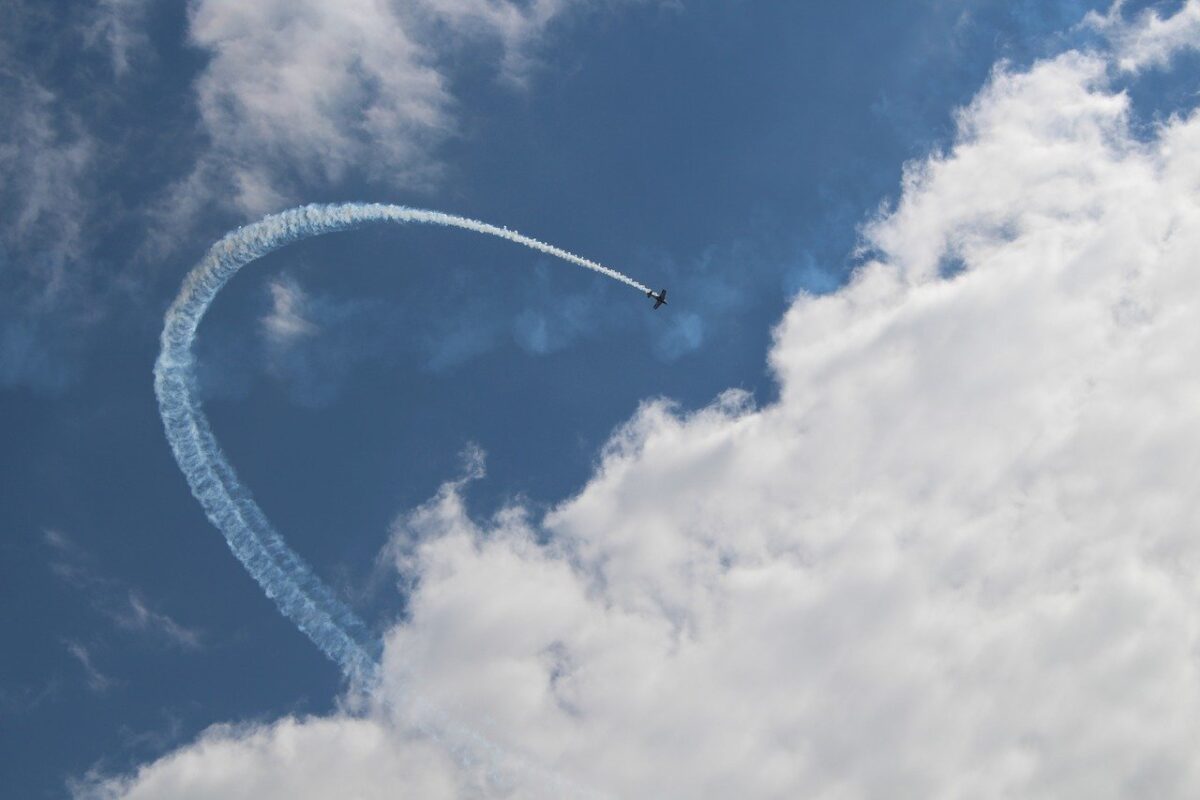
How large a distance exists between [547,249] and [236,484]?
43560 mm

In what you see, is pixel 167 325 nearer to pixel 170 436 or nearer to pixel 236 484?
pixel 170 436

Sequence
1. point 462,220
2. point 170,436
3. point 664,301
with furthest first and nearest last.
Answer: point 664,301 < point 462,220 < point 170,436

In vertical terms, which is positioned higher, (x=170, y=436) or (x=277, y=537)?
(x=170, y=436)

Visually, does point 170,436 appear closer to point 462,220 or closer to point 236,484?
point 236,484

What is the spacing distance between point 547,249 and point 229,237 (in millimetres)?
34908

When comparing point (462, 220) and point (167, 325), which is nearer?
point (167, 325)

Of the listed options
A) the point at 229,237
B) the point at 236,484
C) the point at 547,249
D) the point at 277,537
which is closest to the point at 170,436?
the point at 236,484

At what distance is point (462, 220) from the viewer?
76625mm

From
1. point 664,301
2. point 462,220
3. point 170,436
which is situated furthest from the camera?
point 664,301

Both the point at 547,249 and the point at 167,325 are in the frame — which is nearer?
the point at 167,325

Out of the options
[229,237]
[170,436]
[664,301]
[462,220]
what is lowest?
[170,436]

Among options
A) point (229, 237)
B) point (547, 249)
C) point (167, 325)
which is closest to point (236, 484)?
point (167, 325)

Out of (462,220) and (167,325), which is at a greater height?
(462,220)

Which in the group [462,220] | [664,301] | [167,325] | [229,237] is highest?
[664,301]
